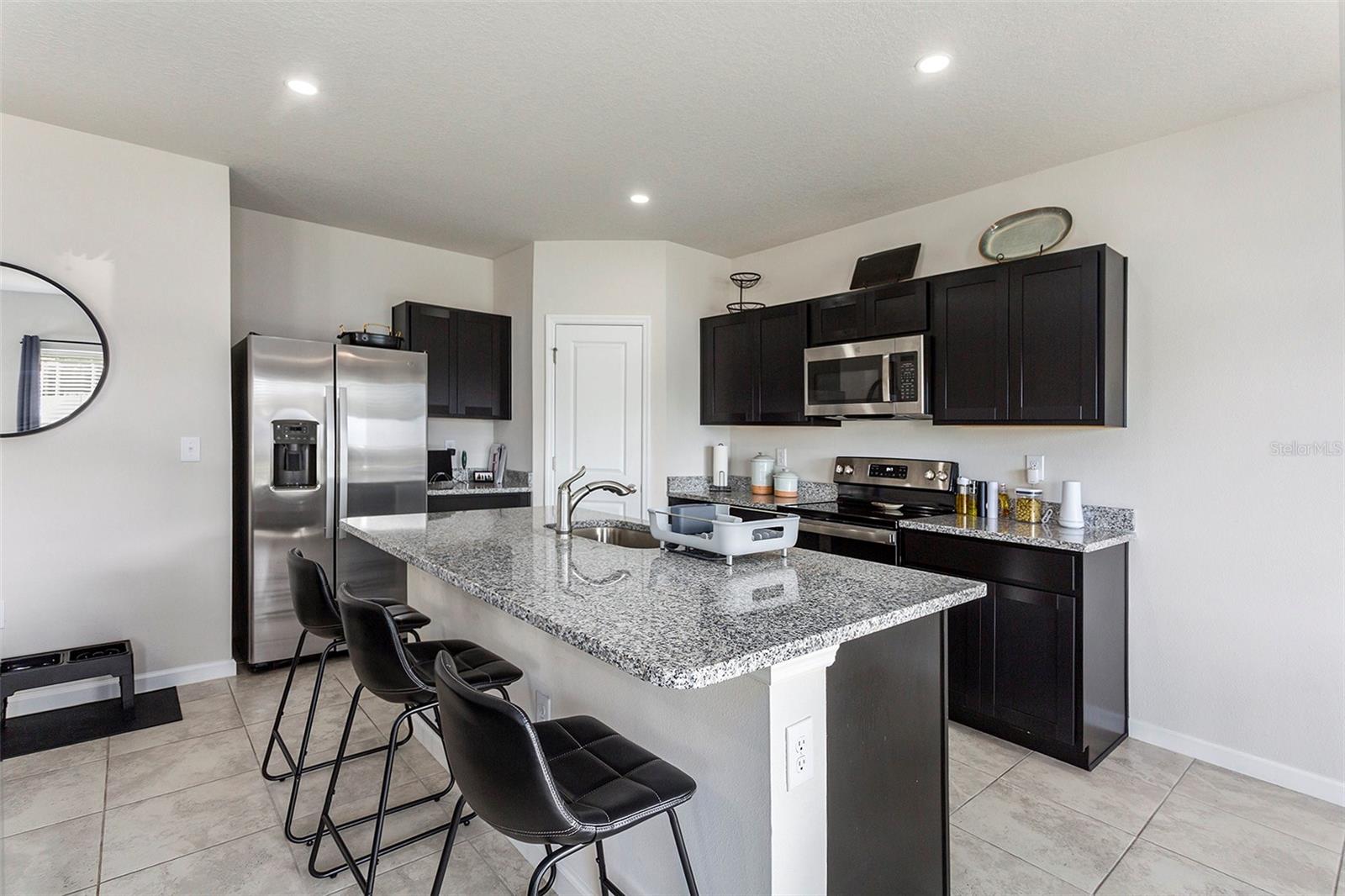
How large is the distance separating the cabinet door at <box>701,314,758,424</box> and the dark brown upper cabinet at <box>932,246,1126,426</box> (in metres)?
1.33

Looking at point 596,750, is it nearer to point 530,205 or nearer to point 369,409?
point 369,409

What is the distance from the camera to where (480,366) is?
4734 millimetres

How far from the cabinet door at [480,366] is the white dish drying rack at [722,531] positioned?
3.06 metres

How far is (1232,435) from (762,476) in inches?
97.0

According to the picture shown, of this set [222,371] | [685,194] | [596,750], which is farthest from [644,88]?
[222,371]

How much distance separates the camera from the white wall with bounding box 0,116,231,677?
116 inches

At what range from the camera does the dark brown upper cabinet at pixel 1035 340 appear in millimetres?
2754

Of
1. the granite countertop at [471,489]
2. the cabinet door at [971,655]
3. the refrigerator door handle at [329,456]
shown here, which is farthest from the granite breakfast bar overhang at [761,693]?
the granite countertop at [471,489]

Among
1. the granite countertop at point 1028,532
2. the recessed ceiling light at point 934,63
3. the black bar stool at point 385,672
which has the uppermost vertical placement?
the recessed ceiling light at point 934,63

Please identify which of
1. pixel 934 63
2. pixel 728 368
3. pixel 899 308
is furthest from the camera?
pixel 728 368

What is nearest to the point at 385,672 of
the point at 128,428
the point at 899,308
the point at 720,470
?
the point at 128,428

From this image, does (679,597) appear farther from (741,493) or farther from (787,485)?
(741,493)

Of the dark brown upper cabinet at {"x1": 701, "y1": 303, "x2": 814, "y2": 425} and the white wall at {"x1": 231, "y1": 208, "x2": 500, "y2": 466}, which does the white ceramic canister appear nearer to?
the dark brown upper cabinet at {"x1": 701, "y1": 303, "x2": 814, "y2": 425}

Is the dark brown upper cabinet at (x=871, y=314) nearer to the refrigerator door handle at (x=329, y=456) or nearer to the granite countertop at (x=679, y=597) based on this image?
the granite countertop at (x=679, y=597)
